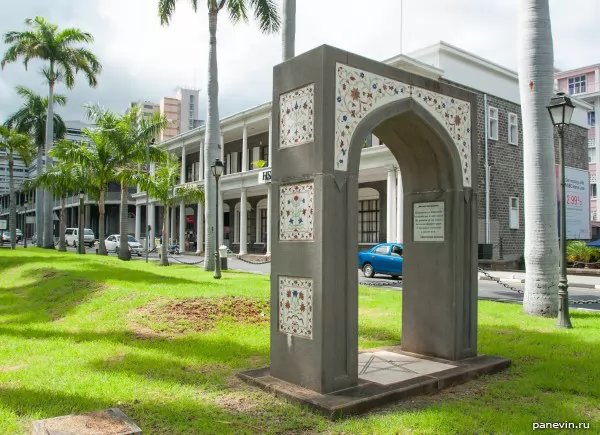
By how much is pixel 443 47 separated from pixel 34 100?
30988 mm

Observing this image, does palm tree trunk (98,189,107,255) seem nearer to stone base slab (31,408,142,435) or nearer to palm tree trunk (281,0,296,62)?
palm tree trunk (281,0,296,62)

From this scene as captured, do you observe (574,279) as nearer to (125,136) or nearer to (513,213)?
(513,213)

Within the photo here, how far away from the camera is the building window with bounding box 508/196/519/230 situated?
26547mm

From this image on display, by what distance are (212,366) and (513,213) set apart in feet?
77.0

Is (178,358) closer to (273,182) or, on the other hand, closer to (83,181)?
(273,182)

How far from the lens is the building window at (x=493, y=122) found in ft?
85.4

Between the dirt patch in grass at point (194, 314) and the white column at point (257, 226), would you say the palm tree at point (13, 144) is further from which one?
the dirt patch in grass at point (194, 314)

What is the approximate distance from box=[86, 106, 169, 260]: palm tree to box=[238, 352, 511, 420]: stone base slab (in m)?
21.1

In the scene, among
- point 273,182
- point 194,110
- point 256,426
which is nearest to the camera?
point 256,426

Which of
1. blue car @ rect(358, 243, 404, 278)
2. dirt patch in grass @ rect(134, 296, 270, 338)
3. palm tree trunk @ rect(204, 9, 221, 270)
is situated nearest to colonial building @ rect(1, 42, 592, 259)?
palm tree trunk @ rect(204, 9, 221, 270)

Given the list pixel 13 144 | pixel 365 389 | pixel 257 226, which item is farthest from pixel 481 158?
pixel 13 144

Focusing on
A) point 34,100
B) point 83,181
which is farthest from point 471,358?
point 34,100

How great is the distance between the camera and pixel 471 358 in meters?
6.50

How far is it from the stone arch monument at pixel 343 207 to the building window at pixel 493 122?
2070cm
